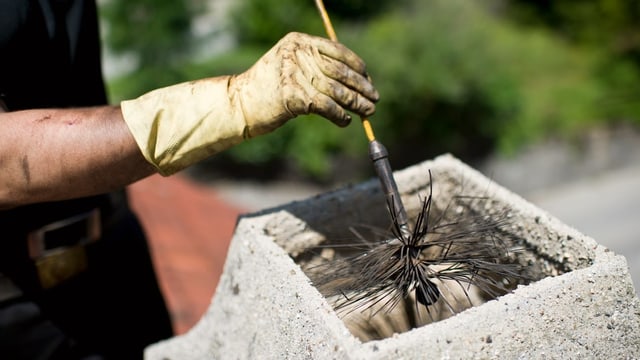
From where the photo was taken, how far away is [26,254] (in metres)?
2.07

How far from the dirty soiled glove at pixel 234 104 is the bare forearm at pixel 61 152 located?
0.15 ft

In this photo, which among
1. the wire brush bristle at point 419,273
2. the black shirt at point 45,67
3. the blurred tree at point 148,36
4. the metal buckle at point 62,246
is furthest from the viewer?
the blurred tree at point 148,36

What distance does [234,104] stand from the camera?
1622mm

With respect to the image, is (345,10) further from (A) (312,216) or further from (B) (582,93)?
(A) (312,216)

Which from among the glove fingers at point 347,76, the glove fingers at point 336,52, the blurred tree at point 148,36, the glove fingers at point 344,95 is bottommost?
the glove fingers at point 344,95

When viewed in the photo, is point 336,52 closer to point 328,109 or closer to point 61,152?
point 328,109

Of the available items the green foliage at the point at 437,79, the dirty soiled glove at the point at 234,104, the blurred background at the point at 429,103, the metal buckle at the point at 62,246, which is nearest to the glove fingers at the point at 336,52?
the dirty soiled glove at the point at 234,104

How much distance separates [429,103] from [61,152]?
26.7 feet

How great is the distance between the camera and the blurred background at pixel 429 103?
9055 millimetres

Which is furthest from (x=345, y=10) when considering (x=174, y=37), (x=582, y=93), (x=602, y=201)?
(x=602, y=201)

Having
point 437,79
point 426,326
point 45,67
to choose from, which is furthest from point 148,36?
point 426,326

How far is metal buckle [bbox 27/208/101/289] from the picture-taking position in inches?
82.5

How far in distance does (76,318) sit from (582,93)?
915 centimetres

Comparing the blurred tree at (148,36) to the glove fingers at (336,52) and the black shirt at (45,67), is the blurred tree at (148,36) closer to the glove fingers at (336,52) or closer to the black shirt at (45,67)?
the black shirt at (45,67)
